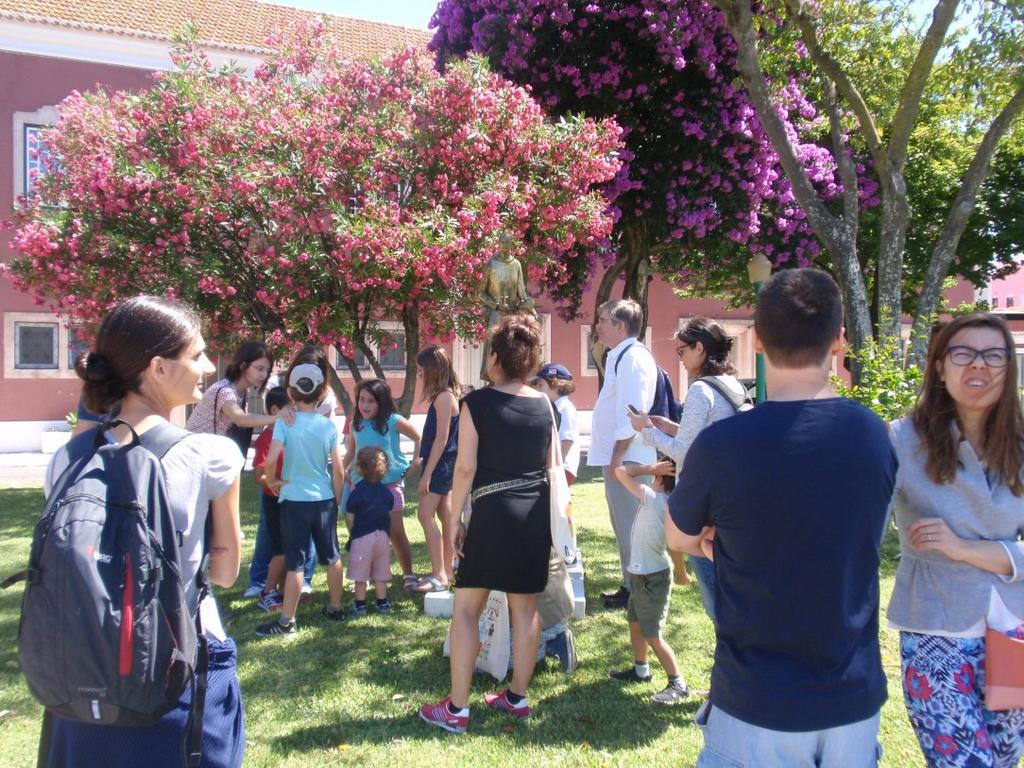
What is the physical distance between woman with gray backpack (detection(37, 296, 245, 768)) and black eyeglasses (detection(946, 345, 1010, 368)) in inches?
78.8

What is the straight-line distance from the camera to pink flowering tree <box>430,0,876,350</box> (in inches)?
460

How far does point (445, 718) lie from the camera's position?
147 inches

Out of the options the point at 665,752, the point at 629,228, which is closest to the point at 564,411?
the point at 665,752

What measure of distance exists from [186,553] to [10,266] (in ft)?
34.8

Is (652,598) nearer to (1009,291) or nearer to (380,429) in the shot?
(380,429)

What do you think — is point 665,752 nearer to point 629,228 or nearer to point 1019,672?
point 1019,672

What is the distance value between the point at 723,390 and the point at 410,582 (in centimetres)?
347

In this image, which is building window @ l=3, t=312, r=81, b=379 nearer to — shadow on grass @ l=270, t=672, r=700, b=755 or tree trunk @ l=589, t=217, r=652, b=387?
tree trunk @ l=589, t=217, r=652, b=387

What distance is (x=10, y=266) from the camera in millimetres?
10750

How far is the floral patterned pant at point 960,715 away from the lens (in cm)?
218

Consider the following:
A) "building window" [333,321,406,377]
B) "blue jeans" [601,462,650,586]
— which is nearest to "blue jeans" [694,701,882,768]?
"blue jeans" [601,462,650,586]

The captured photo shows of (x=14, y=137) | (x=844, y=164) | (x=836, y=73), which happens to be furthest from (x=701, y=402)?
(x=14, y=137)

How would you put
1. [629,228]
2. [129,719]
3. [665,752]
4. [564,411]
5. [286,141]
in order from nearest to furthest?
1. [129,719]
2. [665,752]
3. [564,411]
4. [286,141]
5. [629,228]

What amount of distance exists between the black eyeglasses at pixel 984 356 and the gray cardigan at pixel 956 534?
0.20 m
